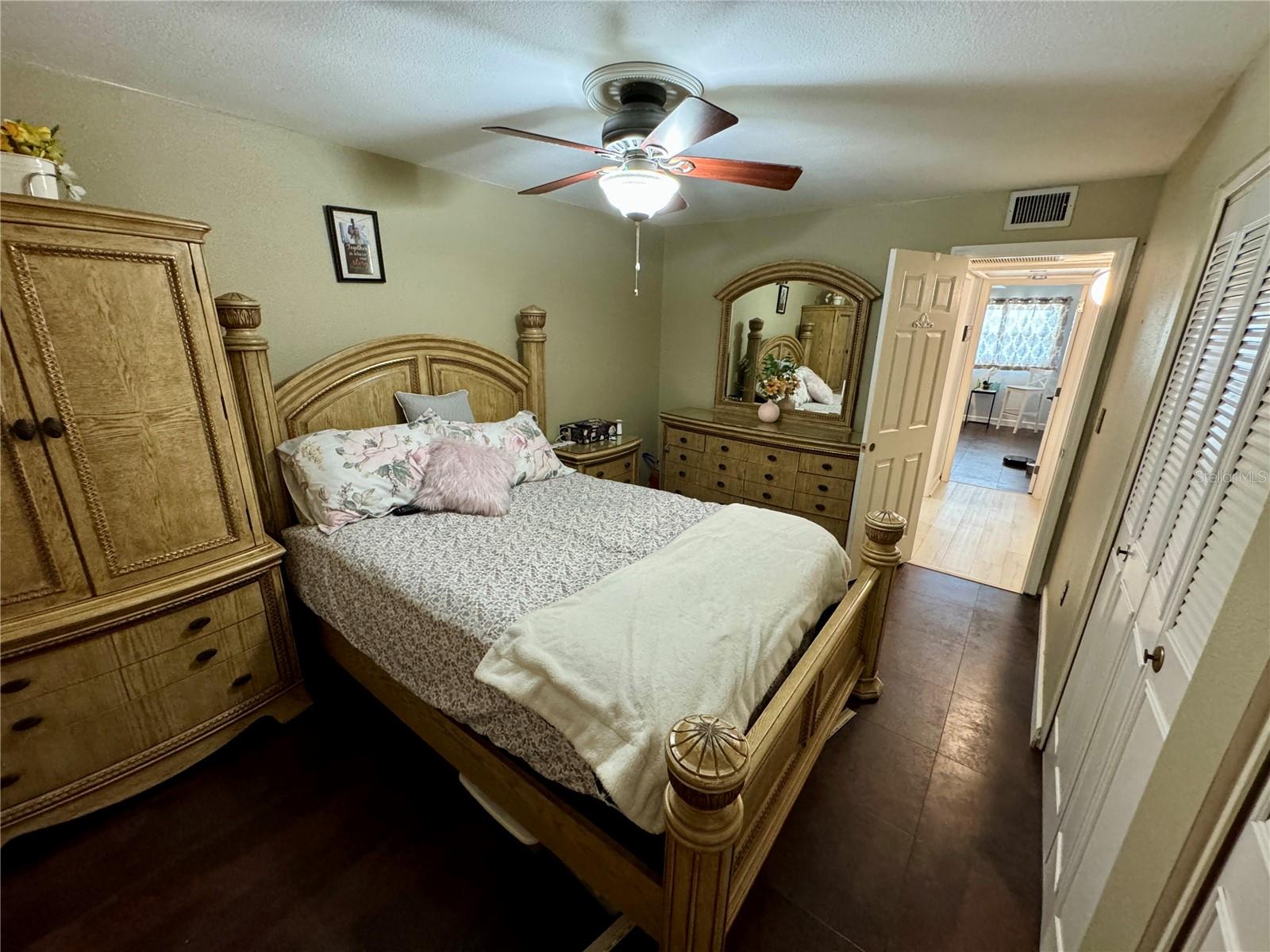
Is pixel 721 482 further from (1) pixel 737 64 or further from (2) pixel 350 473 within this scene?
(1) pixel 737 64

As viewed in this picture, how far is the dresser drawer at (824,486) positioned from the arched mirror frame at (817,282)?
501 millimetres

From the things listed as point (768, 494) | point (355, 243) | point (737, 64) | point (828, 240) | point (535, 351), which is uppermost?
point (737, 64)

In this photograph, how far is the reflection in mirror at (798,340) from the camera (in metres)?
3.44

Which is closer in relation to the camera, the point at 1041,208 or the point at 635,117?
the point at 635,117

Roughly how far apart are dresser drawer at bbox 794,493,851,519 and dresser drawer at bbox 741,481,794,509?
0.05 m

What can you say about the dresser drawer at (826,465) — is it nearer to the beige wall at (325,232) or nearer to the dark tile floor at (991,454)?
Result: the beige wall at (325,232)

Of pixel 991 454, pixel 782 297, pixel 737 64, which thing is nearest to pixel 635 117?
pixel 737 64

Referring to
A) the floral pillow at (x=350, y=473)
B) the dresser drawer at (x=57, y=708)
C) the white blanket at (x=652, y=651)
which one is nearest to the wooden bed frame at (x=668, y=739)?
the white blanket at (x=652, y=651)

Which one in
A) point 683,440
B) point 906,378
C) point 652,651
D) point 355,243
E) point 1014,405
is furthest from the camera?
point 1014,405

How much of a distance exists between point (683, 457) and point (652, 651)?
108 inches

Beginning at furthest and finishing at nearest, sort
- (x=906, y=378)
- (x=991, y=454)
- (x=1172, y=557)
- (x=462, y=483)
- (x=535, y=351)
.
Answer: (x=991, y=454)
(x=535, y=351)
(x=906, y=378)
(x=462, y=483)
(x=1172, y=557)

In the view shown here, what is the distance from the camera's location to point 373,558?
1.79m

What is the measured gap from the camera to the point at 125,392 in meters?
1.54

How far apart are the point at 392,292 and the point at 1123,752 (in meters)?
3.18
